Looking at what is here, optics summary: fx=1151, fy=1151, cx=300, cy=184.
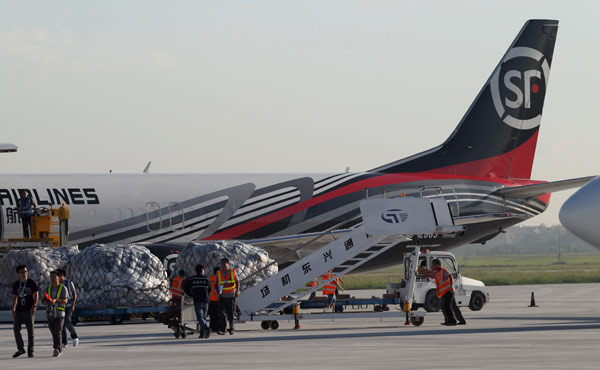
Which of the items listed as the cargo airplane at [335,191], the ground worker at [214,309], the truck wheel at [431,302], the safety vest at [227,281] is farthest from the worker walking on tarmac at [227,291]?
the cargo airplane at [335,191]

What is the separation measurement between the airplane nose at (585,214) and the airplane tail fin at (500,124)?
1808 centimetres

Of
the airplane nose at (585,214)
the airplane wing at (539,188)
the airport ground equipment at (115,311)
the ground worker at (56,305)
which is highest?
the airplane wing at (539,188)

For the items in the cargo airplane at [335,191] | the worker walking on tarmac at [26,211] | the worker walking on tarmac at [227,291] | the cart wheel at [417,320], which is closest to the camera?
the worker walking on tarmac at [227,291]

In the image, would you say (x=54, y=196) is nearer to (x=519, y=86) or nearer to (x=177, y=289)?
(x=177, y=289)

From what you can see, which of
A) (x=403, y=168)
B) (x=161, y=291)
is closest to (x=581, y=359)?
(x=161, y=291)

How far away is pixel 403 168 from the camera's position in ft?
145

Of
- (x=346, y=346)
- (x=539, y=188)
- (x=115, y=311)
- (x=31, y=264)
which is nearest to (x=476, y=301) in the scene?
(x=539, y=188)

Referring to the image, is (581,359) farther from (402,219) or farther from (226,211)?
(226,211)

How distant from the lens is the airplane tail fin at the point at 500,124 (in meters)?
44.5

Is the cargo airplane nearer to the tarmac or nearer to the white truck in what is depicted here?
the white truck

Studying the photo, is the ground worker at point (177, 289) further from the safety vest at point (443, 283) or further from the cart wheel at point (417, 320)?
the safety vest at point (443, 283)

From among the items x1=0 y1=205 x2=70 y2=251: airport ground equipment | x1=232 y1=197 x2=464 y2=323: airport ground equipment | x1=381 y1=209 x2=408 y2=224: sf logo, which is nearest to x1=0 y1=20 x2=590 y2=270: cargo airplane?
x1=0 y1=205 x2=70 y2=251: airport ground equipment

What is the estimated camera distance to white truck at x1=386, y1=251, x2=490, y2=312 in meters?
34.2

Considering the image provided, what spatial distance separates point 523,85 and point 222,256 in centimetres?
1643
